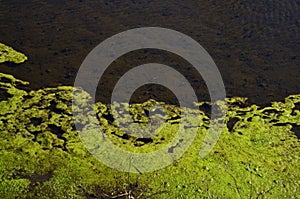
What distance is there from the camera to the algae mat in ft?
9.54

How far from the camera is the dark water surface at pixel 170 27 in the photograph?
399 centimetres

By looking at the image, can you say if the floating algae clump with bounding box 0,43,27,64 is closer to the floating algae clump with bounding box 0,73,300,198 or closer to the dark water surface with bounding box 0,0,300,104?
the dark water surface with bounding box 0,0,300,104

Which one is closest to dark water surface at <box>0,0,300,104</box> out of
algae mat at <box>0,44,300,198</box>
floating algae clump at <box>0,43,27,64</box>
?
floating algae clump at <box>0,43,27,64</box>

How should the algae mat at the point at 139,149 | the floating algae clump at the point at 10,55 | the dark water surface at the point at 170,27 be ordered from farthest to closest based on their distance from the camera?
the floating algae clump at the point at 10,55
the dark water surface at the point at 170,27
the algae mat at the point at 139,149

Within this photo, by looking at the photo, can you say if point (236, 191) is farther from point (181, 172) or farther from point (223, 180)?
point (181, 172)

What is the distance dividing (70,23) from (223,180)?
278cm

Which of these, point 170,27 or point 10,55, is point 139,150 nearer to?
point 10,55

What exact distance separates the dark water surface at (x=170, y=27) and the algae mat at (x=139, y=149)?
225 mm

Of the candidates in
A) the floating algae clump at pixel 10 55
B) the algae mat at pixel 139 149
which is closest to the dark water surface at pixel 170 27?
the floating algae clump at pixel 10 55

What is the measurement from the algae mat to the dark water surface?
0.74ft

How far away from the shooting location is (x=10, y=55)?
4.16 metres

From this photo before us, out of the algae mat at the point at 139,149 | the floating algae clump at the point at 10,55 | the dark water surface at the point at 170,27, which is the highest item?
the dark water surface at the point at 170,27

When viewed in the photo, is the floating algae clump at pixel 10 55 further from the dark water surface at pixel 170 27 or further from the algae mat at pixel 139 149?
the algae mat at pixel 139 149

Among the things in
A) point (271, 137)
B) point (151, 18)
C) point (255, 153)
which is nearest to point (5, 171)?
point (255, 153)
